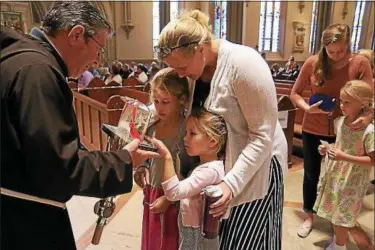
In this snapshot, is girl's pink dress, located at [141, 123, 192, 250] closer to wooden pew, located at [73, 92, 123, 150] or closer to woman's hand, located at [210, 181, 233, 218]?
woman's hand, located at [210, 181, 233, 218]

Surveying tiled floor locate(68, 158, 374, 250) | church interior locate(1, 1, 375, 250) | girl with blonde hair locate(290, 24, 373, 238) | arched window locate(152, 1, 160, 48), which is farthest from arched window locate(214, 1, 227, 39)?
girl with blonde hair locate(290, 24, 373, 238)

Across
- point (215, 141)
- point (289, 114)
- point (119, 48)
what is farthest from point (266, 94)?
point (119, 48)

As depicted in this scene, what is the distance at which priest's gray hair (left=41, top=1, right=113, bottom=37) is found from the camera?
955 millimetres

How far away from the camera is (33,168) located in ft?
2.55

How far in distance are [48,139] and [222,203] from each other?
23.3 inches

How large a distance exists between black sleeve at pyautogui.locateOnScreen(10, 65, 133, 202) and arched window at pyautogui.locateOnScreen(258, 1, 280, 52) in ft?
40.3

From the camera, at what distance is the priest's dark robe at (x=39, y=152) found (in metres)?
0.77

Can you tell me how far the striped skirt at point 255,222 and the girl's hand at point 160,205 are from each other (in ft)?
0.85

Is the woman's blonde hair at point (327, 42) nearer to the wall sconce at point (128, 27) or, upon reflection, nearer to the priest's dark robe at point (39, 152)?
the priest's dark robe at point (39, 152)

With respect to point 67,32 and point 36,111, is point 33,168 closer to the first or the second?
point 36,111

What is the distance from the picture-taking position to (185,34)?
3.69 ft

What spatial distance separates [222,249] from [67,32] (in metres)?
0.97

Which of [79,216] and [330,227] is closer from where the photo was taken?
[330,227]

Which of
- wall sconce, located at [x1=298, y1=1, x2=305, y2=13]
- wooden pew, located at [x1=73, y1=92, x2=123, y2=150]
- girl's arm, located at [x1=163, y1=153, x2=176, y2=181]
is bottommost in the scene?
wooden pew, located at [x1=73, y1=92, x2=123, y2=150]
